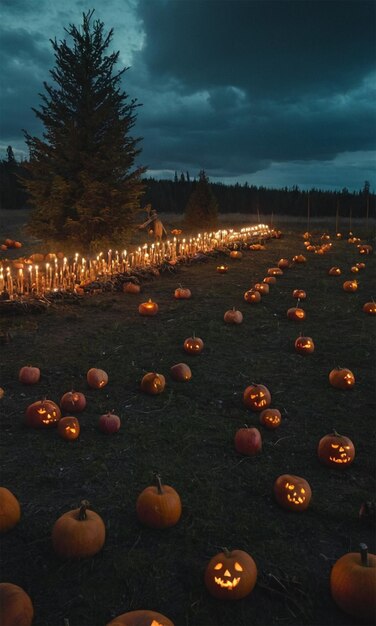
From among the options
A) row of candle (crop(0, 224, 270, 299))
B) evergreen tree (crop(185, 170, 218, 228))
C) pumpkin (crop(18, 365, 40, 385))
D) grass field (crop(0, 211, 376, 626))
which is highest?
evergreen tree (crop(185, 170, 218, 228))

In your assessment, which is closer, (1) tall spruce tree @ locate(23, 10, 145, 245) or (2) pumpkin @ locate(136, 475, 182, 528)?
(2) pumpkin @ locate(136, 475, 182, 528)

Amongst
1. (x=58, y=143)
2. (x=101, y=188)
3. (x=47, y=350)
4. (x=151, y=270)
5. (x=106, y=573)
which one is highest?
(x=58, y=143)

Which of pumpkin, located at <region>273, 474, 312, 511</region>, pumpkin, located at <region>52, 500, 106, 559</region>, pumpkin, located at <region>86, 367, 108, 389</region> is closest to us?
pumpkin, located at <region>52, 500, 106, 559</region>

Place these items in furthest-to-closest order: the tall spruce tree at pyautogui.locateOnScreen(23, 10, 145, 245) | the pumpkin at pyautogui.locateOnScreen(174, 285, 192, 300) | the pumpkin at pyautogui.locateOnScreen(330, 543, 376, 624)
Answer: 1. the tall spruce tree at pyautogui.locateOnScreen(23, 10, 145, 245)
2. the pumpkin at pyautogui.locateOnScreen(174, 285, 192, 300)
3. the pumpkin at pyautogui.locateOnScreen(330, 543, 376, 624)

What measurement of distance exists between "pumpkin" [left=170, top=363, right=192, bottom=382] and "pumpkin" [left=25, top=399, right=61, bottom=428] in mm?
1818

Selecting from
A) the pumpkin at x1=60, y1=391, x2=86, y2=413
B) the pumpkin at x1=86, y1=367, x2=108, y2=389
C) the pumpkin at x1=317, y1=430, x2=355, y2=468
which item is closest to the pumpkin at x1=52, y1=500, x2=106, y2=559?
the pumpkin at x1=60, y1=391, x2=86, y2=413

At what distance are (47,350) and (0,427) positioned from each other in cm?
227

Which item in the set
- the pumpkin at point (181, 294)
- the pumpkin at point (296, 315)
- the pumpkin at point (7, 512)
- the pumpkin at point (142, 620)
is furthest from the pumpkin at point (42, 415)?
the pumpkin at point (181, 294)

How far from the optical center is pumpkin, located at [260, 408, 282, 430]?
494 cm

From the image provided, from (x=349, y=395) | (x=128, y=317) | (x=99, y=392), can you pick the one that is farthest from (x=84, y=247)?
(x=349, y=395)

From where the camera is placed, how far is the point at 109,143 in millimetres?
15312

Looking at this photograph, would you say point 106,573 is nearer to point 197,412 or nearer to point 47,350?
point 197,412

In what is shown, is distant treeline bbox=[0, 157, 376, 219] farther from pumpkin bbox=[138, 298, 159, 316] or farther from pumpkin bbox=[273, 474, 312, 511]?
pumpkin bbox=[273, 474, 312, 511]

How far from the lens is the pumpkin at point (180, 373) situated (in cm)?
610
